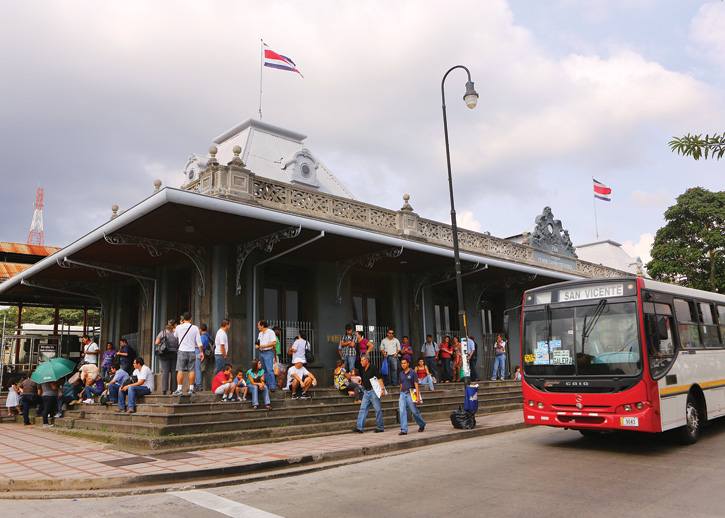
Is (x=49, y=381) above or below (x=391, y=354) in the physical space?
below

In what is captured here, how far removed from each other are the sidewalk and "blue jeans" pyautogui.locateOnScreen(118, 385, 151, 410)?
100 centimetres

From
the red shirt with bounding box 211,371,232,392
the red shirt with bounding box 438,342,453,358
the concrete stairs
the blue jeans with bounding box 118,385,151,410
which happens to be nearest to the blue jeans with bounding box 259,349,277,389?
the concrete stairs

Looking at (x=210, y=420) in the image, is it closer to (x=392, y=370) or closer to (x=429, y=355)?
(x=392, y=370)

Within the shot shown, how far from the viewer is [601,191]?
3077 cm

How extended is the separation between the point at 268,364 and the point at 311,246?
3848 millimetres

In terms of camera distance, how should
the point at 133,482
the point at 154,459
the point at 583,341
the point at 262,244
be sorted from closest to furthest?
the point at 133,482 < the point at 154,459 < the point at 583,341 < the point at 262,244

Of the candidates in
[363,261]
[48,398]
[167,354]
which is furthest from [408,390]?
[48,398]

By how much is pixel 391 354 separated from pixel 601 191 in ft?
67.2

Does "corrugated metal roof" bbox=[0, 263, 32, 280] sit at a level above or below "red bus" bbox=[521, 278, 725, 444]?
above

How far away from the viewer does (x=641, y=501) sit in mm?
5926

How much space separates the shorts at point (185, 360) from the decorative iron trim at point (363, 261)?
234 inches

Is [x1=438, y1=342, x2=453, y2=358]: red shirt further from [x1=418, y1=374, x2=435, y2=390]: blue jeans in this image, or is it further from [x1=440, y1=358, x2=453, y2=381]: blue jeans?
[x1=418, y1=374, x2=435, y2=390]: blue jeans

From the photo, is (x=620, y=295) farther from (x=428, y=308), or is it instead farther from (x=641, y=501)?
(x=428, y=308)

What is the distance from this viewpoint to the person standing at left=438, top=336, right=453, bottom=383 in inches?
719
